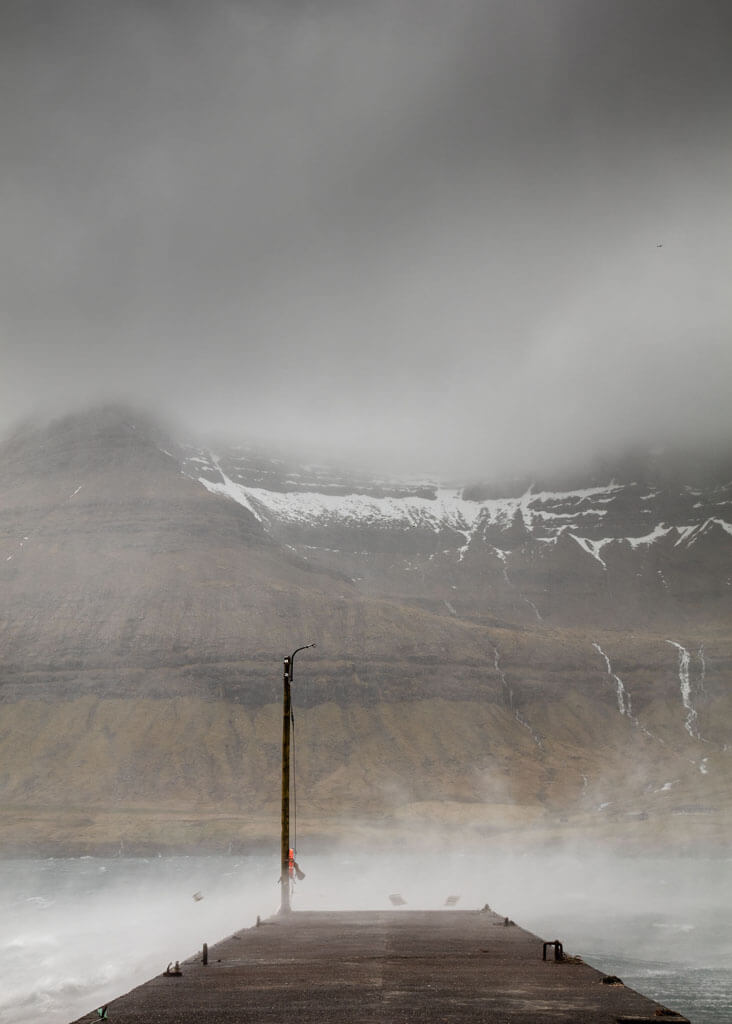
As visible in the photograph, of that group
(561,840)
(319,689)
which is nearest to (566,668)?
(319,689)

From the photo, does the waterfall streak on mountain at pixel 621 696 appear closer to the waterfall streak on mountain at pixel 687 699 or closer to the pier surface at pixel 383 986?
the waterfall streak on mountain at pixel 687 699

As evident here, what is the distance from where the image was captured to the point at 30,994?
32.6 m

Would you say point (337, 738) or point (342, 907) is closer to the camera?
point (342, 907)

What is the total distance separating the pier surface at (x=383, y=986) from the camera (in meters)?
13.8

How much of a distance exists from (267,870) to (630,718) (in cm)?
10349

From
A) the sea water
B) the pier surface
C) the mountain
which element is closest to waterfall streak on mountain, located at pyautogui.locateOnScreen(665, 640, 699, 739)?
the mountain

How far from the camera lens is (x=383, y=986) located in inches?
653

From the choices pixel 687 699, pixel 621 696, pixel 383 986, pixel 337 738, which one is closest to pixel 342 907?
pixel 383 986

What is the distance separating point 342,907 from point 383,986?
1700 inches

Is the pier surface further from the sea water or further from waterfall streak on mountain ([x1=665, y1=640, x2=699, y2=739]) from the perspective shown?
waterfall streak on mountain ([x1=665, y1=640, x2=699, y2=739])

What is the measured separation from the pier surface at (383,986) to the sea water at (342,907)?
976cm

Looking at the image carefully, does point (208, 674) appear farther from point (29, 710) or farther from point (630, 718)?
point (630, 718)

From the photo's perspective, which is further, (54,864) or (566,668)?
(566,668)

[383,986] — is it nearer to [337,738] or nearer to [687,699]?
[337,738]
